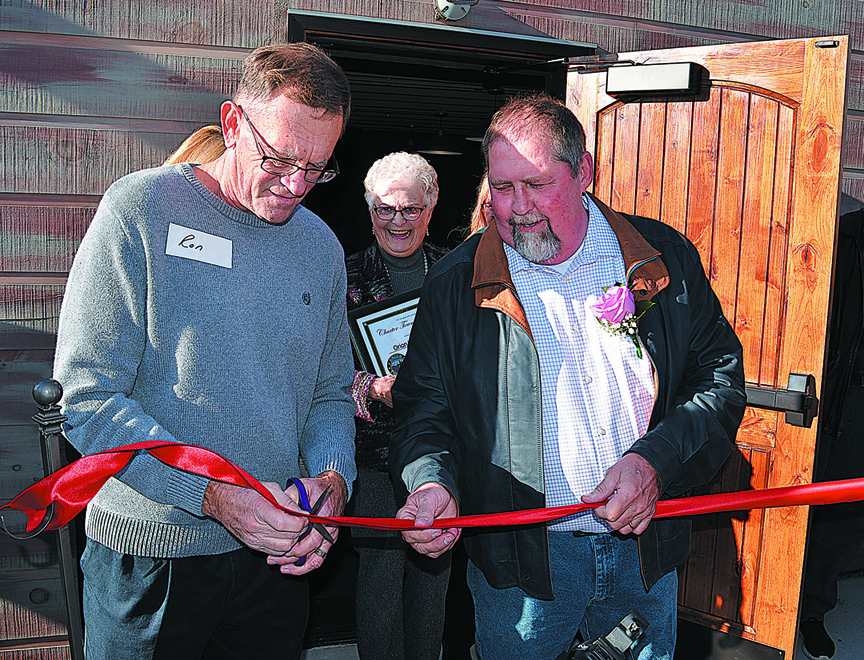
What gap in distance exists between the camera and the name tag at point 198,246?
154cm

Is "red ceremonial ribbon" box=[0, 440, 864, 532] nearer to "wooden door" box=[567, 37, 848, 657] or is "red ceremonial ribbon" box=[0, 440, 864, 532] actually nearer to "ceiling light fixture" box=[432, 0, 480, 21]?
"wooden door" box=[567, 37, 848, 657]

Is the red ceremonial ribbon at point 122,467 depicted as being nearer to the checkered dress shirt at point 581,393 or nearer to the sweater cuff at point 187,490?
the sweater cuff at point 187,490


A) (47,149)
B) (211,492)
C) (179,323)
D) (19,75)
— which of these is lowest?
(211,492)

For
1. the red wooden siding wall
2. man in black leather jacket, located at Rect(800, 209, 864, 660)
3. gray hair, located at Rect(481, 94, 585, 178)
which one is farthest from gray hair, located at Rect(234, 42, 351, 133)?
man in black leather jacket, located at Rect(800, 209, 864, 660)

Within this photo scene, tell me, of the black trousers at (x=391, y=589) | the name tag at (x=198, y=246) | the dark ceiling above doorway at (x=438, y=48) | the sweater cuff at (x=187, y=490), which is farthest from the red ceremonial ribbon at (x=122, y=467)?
the dark ceiling above doorway at (x=438, y=48)

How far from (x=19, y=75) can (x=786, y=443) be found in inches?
139

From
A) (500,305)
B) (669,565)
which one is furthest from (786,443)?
(500,305)

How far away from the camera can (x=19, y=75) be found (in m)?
2.65

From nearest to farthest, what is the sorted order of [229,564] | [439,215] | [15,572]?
[229,564], [15,572], [439,215]

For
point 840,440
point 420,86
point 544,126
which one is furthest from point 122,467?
point 420,86

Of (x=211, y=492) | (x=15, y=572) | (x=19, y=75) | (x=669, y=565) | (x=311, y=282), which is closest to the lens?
(x=211, y=492)

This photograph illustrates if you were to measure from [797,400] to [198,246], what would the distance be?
252 cm

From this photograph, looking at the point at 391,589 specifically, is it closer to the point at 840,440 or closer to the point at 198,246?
the point at 198,246

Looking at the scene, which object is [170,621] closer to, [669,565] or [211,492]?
[211,492]
